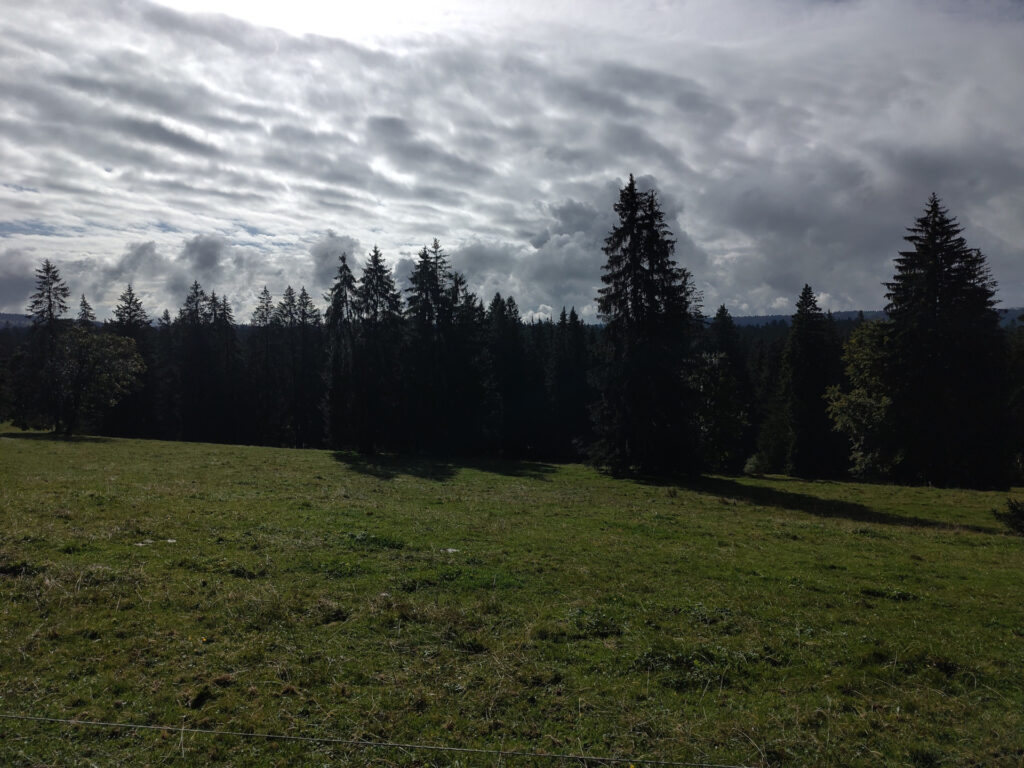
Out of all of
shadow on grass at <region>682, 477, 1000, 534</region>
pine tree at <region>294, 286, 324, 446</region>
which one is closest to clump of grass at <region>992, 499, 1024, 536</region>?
shadow on grass at <region>682, 477, 1000, 534</region>

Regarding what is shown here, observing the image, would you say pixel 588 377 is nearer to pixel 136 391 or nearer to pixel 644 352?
pixel 644 352

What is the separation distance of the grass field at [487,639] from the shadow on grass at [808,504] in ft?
12.9

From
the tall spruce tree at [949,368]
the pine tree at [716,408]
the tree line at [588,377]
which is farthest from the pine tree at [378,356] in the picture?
the tall spruce tree at [949,368]

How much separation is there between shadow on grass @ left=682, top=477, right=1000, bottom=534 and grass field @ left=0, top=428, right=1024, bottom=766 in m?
3.94

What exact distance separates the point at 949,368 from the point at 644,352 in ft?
58.2

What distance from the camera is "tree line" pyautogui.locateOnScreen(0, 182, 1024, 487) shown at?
3136cm

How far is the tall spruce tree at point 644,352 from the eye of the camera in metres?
30.7

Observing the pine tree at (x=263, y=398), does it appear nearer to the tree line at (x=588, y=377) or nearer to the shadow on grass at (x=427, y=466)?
the tree line at (x=588, y=377)

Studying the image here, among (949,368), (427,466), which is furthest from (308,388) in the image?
(949,368)

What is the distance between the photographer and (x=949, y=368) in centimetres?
3175

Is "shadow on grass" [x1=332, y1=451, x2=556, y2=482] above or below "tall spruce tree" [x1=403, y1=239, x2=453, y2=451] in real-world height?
below

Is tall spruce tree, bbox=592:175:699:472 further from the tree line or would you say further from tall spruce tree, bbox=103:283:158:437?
tall spruce tree, bbox=103:283:158:437

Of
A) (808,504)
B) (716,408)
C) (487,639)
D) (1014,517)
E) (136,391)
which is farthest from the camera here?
(136,391)

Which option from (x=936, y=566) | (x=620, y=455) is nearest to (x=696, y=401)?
→ (x=620, y=455)
